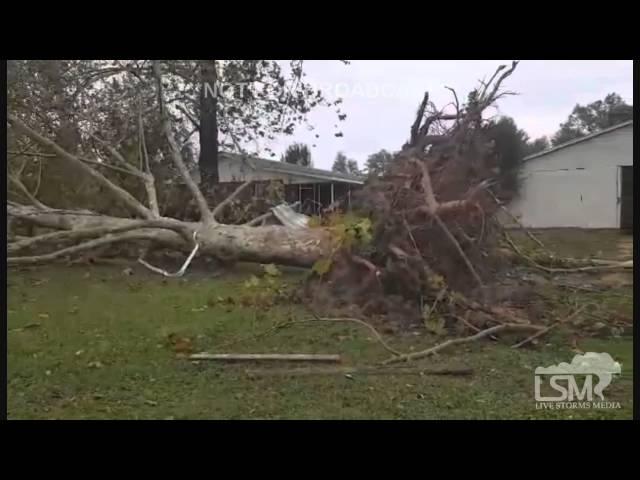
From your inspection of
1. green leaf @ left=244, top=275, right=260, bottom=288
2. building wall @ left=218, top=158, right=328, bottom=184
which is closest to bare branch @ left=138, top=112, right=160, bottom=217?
building wall @ left=218, top=158, right=328, bottom=184

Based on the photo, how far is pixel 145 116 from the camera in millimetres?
6328

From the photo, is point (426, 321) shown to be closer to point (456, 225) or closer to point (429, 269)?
point (429, 269)

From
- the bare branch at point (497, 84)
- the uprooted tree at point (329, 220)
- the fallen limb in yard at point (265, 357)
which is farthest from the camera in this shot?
the uprooted tree at point (329, 220)

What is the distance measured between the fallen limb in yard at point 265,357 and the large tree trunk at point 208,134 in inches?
104

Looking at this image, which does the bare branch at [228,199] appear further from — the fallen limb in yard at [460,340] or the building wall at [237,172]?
the fallen limb in yard at [460,340]

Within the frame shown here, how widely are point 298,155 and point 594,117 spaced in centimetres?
233

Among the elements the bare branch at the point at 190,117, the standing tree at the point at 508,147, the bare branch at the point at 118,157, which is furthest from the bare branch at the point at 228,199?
the standing tree at the point at 508,147

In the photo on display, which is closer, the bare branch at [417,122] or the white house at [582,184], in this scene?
the white house at [582,184]

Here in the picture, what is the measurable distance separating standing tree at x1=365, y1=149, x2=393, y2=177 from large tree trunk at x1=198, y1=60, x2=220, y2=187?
1.64 meters

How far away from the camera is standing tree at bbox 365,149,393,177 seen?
193 inches

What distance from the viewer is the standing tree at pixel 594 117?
12.7ft

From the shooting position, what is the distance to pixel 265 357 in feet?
12.7

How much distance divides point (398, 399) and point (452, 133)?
254cm
